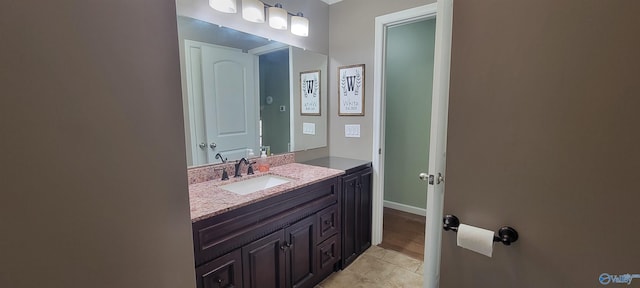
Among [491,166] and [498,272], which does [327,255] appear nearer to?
[498,272]

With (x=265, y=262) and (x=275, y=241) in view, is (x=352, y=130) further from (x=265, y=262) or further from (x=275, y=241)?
(x=265, y=262)

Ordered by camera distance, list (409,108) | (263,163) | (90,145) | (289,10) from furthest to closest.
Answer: (409,108) → (289,10) → (263,163) → (90,145)

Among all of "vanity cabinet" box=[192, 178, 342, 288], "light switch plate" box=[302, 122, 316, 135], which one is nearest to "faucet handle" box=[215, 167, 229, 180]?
"vanity cabinet" box=[192, 178, 342, 288]

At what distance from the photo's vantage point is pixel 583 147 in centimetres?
74

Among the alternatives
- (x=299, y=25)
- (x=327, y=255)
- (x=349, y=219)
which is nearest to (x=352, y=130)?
(x=349, y=219)

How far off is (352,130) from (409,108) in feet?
3.85

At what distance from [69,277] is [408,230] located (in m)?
3.05

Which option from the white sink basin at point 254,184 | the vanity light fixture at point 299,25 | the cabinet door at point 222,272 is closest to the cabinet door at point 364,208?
the white sink basin at point 254,184

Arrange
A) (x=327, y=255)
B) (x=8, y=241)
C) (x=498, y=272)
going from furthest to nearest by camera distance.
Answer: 1. (x=327, y=255)
2. (x=498, y=272)
3. (x=8, y=241)

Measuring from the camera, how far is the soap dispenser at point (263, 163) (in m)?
2.10

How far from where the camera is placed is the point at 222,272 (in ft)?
4.40

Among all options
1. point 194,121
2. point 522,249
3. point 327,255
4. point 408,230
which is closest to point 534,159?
point 522,249

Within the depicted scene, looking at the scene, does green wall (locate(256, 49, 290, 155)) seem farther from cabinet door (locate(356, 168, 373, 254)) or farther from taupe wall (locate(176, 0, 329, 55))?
cabinet door (locate(356, 168, 373, 254))

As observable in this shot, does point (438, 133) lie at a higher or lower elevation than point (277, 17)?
lower
